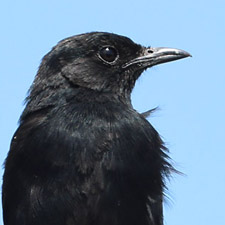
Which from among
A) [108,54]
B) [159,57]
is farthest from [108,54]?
[159,57]

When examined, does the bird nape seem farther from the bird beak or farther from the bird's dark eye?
the bird beak

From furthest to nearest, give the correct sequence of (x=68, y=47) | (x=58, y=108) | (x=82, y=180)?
(x=68, y=47) → (x=58, y=108) → (x=82, y=180)

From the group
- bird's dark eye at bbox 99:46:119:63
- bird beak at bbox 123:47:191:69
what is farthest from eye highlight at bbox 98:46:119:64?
bird beak at bbox 123:47:191:69

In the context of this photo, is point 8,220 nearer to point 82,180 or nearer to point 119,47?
point 82,180

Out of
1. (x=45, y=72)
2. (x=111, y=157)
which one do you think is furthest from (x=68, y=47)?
(x=111, y=157)

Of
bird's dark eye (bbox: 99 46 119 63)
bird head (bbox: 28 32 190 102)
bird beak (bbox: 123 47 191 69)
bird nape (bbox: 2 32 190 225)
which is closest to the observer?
bird nape (bbox: 2 32 190 225)

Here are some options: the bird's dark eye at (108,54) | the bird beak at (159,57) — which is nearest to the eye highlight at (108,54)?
the bird's dark eye at (108,54)
